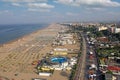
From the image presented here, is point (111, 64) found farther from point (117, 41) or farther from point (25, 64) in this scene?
point (117, 41)

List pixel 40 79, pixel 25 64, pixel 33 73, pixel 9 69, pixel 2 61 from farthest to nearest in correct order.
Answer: pixel 2 61 → pixel 25 64 → pixel 9 69 → pixel 33 73 → pixel 40 79

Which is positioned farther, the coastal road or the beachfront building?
the beachfront building

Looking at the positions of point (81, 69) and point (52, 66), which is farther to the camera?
point (52, 66)

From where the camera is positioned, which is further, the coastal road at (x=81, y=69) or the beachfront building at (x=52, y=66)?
the beachfront building at (x=52, y=66)

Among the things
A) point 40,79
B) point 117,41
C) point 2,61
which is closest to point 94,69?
point 40,79

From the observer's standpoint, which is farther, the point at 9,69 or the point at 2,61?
the point at 2,61

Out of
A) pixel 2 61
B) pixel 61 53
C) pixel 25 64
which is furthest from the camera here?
pixel 61 53

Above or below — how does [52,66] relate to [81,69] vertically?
above

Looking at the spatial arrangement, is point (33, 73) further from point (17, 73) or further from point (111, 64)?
point (111, 64)

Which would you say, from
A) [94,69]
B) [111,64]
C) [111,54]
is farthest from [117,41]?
[94,69]
